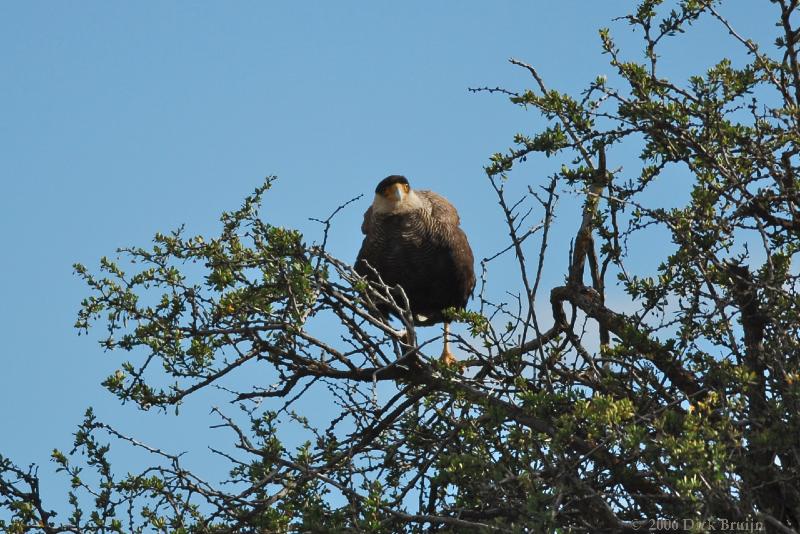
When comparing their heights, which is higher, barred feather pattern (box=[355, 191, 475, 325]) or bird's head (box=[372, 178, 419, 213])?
bird's head (box=[372, 178, 419, 213])

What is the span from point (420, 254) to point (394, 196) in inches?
22.9

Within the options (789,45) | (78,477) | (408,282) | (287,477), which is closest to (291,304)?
(287,477)

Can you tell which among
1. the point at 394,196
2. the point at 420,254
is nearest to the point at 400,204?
the point at 394,196

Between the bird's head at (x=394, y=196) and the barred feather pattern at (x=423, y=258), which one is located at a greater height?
the bird's head at (x=394, y=196)

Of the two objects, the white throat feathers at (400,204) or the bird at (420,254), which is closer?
the bird at (420,254)

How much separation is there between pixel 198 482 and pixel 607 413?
91.9 inches

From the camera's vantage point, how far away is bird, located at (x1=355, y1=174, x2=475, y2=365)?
27.5ft

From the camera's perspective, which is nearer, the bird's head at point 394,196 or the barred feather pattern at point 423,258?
the barred feather pattern at point 423,258

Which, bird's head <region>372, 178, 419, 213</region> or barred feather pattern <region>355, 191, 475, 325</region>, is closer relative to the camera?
barred feather pattern <region>355, 191, 475, 325</region>

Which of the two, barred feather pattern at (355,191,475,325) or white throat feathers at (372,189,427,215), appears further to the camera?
white throat feathers at (372,189,427,215)

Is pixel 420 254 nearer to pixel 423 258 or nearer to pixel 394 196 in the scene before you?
pixel 423 258

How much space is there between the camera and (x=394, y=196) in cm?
871

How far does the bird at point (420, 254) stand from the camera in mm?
8383

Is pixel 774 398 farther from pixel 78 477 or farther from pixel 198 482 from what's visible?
pixel 78 477
